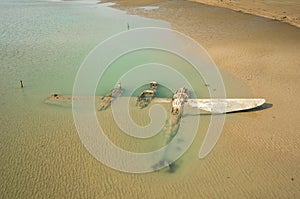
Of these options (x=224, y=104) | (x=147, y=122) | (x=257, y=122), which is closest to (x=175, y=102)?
(x=147, y=122)

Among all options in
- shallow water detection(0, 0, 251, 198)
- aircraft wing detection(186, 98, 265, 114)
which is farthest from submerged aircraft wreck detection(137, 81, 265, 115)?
shallow water detection(0, 0, 251, 198)

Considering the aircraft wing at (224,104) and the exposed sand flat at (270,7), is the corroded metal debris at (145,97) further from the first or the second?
the exposed sand flat at (270,7)

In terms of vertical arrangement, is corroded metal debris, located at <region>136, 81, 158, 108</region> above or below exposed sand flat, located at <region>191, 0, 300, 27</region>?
below

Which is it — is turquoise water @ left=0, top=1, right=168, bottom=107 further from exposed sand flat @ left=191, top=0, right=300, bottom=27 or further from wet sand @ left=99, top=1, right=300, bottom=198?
exposed sand flat @ left=191, top=0, right=300, bottom=27

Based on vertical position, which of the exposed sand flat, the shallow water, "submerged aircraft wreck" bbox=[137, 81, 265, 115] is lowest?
the shallow water

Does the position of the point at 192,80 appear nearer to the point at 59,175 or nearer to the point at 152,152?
the point at 152,152

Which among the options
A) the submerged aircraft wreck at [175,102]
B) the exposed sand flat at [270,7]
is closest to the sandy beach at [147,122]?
the submerged aircraft wreck at [175,102]

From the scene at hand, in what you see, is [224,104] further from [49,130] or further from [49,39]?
[49,39]
